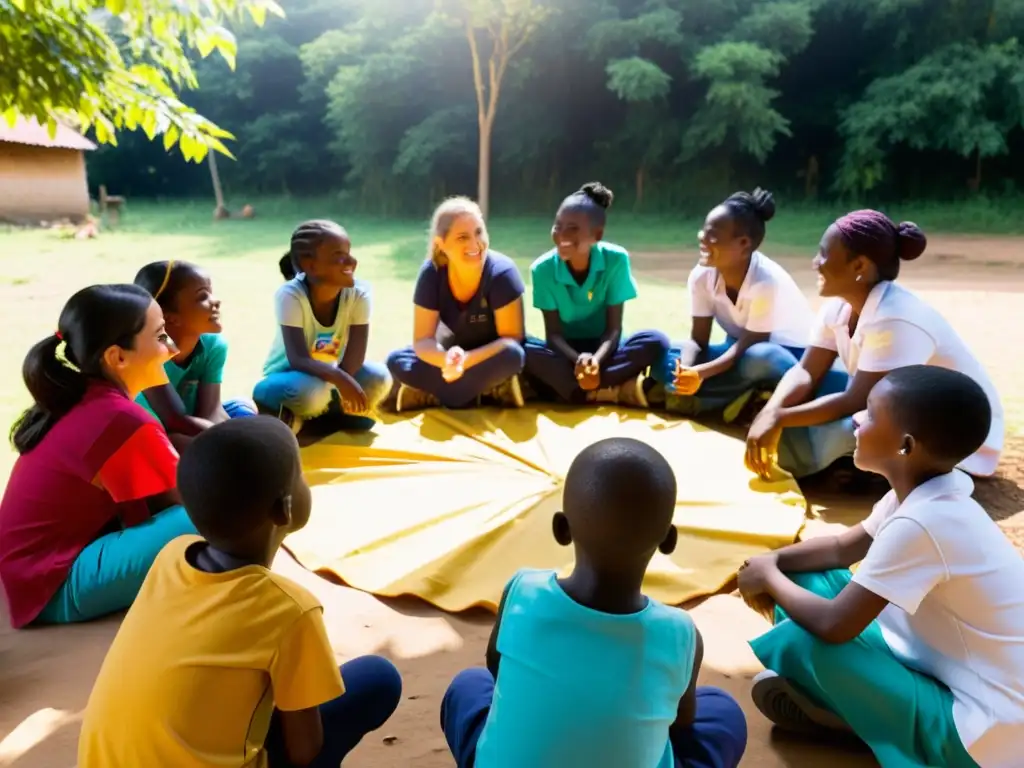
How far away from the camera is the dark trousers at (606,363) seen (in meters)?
4.09

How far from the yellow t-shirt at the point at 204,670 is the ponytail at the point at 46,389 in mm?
1072

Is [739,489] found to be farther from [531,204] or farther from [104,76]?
[531,204]

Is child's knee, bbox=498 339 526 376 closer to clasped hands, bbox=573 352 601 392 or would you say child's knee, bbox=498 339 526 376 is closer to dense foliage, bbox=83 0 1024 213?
clasped hands, bbox=573 352 601 392

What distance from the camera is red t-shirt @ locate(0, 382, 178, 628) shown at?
87.0 inches

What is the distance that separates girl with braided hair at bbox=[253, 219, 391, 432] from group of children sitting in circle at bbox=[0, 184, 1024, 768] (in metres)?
0.56

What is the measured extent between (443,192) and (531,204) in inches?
92.3

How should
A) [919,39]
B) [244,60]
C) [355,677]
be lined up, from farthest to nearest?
1. [244,60]
2. [919,39]
3. [355,677]

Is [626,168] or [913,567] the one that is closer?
[913,567]

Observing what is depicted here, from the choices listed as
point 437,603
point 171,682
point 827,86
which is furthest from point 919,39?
point 171,682

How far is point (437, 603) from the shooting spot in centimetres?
253

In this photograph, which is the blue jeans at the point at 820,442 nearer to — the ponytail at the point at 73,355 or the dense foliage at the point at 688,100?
the ponytail at the point at 73,355

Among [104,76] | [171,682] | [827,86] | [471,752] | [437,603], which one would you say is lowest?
[437,603]

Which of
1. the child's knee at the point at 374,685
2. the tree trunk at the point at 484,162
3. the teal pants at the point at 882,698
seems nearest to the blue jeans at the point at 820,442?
the teal pants at the point at 882,698

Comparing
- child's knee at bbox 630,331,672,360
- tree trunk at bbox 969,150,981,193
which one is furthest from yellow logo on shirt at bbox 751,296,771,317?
tree trunk at bbox 969,150,981,193
